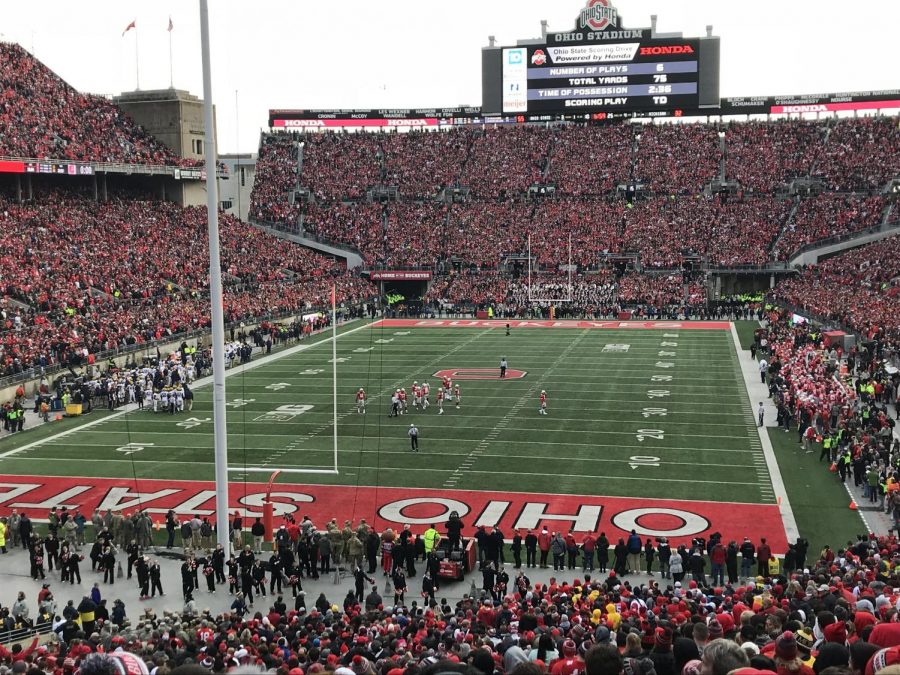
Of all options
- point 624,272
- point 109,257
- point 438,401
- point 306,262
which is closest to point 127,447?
point 438,401

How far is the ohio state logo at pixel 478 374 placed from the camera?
1330 inches

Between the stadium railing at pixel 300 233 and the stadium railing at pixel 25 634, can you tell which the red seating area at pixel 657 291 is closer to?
the stadium railing at pixel 300 233

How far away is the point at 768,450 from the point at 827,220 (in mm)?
38128

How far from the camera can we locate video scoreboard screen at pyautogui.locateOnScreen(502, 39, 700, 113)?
198 ft

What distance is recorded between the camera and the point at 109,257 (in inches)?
1743

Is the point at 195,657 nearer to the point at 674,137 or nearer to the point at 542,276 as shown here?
the point at 542,276

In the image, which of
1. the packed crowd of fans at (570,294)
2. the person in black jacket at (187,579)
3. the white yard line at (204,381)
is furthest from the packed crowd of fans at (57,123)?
the person in black jacket at (187,579)

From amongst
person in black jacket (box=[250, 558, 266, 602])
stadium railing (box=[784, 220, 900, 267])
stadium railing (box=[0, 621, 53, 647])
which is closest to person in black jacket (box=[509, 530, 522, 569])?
person in black jacket (box=[250, 558, 266, 602])

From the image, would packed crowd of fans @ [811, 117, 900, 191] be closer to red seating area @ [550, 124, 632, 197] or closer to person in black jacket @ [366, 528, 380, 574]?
red seating area @ [550, 124, 632, 197]

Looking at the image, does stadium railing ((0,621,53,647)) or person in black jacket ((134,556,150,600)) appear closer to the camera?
stadium railing ((0,621,53,647))

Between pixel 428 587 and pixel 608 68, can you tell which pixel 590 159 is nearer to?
pixel 608 68

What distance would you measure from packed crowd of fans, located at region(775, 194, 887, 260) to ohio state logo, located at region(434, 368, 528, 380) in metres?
27.6

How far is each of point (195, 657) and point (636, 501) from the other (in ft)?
40.1

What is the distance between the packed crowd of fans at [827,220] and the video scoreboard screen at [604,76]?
9.90m
